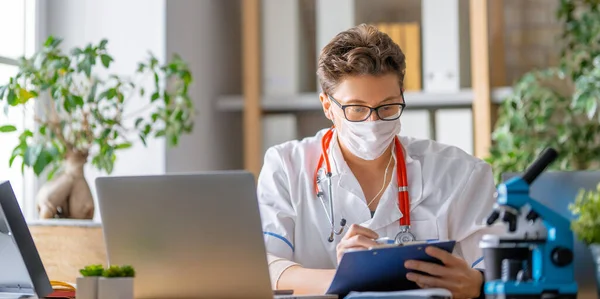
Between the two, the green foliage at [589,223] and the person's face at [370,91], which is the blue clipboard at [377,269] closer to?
the green foliage at [589,223]

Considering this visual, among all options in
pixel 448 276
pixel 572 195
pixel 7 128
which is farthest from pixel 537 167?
pixel 7 128

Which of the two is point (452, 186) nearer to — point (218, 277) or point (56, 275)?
point (218, 277)

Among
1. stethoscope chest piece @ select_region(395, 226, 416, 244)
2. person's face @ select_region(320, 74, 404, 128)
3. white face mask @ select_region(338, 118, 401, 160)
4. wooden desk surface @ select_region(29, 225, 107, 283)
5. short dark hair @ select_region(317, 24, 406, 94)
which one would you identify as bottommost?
wooden desk surface @ select_region(29, 225, 107, 283)

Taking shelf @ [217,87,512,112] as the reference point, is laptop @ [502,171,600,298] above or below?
below

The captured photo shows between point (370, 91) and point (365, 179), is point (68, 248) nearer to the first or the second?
point (365, 179)

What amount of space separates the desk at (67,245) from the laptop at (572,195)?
1488mm

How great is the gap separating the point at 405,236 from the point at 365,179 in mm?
216

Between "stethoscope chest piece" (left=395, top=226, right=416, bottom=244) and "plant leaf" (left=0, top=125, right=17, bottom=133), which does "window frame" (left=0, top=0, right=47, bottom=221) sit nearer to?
"plant leaf" (left=0, top=125, right=17, bottom=133)

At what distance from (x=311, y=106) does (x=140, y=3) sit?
0.83 meters

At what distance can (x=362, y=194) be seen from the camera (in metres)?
2.36

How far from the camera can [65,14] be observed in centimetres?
358

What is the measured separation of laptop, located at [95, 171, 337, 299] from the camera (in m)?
1.69

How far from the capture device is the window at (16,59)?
3.29m

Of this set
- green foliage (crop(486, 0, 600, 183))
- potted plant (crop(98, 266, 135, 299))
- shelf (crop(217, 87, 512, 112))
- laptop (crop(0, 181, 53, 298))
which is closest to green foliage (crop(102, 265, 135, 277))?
potted plant (crop(98, 266, 135, 299))
